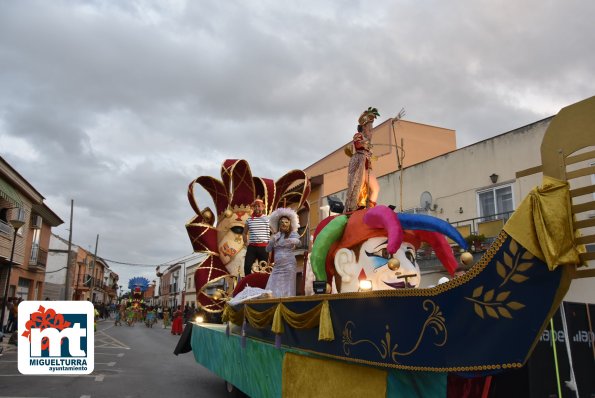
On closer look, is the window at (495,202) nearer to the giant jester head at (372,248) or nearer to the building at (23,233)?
the giant jester head at (372,248)

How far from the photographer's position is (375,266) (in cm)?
478

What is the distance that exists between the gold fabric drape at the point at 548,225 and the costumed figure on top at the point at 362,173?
320 cm

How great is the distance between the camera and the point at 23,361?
9375 mm

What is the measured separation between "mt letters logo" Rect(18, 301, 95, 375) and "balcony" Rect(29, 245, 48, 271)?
60.3ft

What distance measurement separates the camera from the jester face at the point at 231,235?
28.9ft

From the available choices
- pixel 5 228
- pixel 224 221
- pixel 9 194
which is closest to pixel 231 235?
pixel 224 221

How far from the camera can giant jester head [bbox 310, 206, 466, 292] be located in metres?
4.70

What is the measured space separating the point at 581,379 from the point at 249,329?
3.93 metres

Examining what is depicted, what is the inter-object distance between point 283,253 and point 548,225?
13.9 ft

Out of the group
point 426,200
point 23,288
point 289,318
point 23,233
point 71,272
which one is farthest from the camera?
point 71,272

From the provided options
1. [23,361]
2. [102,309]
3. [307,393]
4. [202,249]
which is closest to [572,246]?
[307,393]

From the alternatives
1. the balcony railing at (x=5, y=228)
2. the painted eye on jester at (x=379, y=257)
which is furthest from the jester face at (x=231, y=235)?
the balcony railing at (x=5, y=228)

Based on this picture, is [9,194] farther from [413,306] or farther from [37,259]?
[413,306]

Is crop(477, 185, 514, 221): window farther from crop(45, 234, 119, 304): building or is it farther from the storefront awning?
crop(45, 234, 119, 304): building
